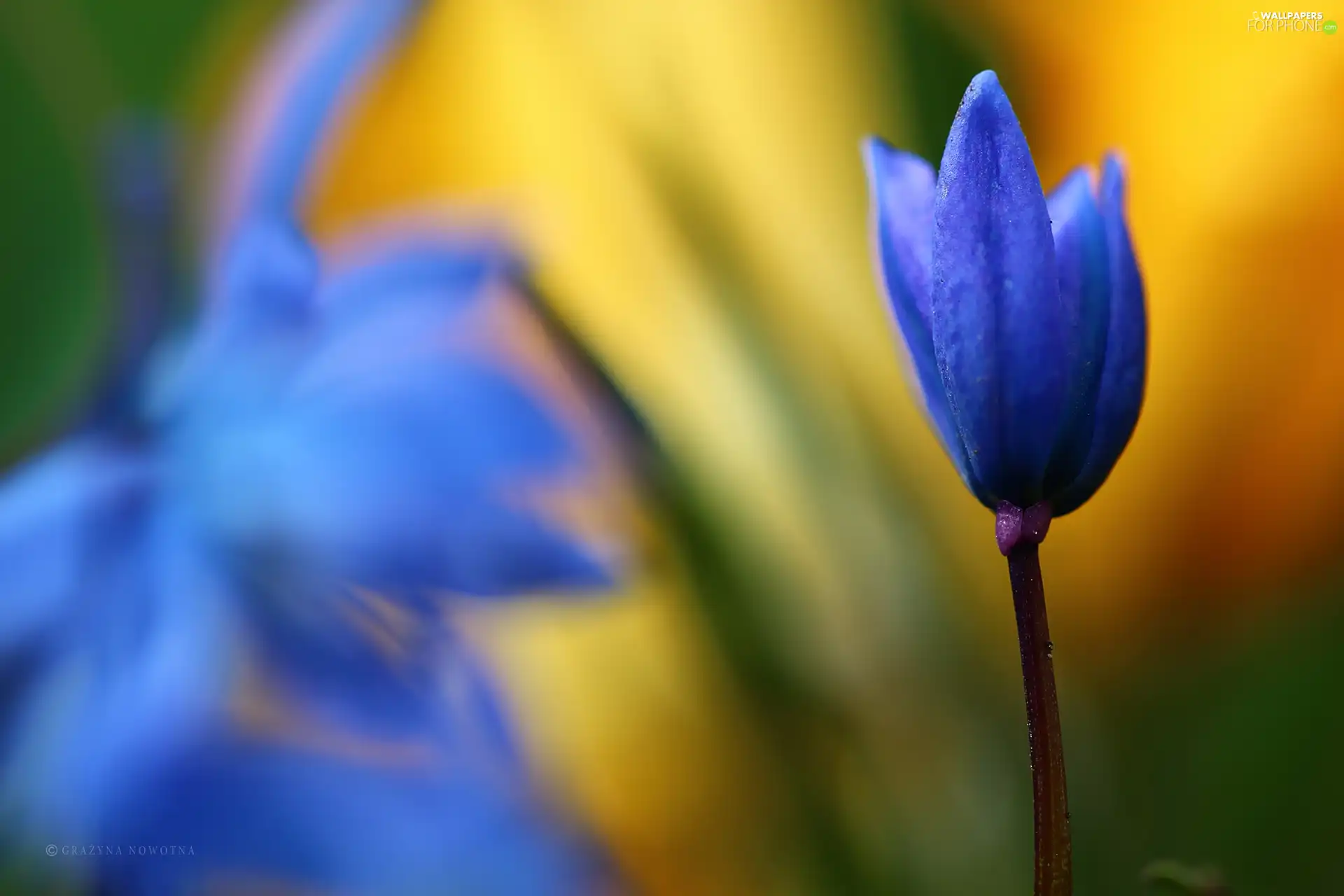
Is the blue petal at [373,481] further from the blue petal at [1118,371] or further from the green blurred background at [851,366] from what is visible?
the blue petal at [1118,371]

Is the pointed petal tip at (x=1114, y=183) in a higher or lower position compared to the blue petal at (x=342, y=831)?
higher

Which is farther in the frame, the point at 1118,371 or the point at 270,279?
the point at 270,279

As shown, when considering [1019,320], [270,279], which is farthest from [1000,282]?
[270,279]

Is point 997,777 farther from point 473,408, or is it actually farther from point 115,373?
point 115,373
